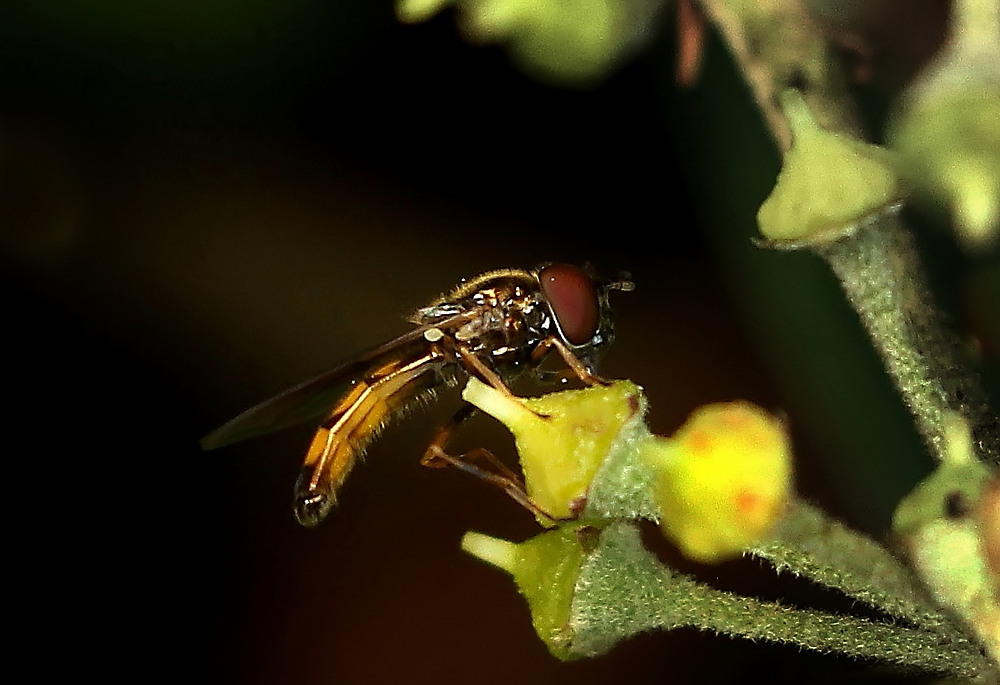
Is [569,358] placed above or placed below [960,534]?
above

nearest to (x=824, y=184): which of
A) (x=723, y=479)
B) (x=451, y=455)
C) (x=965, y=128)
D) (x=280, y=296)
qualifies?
(x=965, y=128)

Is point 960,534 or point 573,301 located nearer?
point 960,534

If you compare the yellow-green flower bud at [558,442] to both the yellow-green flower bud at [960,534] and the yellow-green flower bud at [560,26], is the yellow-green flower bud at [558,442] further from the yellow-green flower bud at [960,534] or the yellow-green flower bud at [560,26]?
the yellow-green flower bud at [560,26]

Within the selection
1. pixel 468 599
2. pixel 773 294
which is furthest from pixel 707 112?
pixel 468 599

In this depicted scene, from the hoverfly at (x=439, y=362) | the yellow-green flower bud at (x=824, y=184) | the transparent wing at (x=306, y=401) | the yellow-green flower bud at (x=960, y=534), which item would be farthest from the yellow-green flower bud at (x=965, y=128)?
the transparent wing at (x=306, y=401)

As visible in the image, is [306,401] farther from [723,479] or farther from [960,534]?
[960,534]

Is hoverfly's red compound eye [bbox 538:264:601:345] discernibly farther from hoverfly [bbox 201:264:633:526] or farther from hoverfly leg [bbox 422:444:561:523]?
hoverfly leg [bbox 422:444:561:523]
